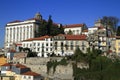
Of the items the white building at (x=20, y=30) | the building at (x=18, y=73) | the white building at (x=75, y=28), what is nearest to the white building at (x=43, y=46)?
the white building at (x=20, y=30)

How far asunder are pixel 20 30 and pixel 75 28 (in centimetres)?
1796

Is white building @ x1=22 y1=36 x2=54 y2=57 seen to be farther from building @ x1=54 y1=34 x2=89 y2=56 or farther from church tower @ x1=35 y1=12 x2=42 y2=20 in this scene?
church tower @ x1=35 y1=12 x2=42 y2=20

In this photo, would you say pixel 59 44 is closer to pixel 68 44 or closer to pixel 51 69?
Answer: pixel 68 44

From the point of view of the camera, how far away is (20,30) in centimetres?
9938

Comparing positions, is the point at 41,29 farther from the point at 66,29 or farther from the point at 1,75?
the point at 1,75

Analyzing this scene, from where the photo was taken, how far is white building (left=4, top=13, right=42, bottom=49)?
308 ft

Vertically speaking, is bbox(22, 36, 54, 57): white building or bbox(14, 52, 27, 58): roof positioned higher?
bbox(22, 36, 54, 57): white building

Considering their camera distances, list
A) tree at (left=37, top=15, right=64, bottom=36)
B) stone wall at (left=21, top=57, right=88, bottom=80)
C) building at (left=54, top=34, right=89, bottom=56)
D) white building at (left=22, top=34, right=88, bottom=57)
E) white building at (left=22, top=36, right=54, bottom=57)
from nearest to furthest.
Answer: stone wall at (left=21, top=57, right=88, bottom=80)
building at (left=54, top=34, right=89, bottom=56)
white building at (left=22, top=34, right=88, bottom=57)
white building at (left=22, top=36, right=54, bottom=57)
tree at (left=37, top=15, right=64, bottom=36)

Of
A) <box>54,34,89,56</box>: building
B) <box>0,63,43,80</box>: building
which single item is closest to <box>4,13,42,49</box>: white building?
<box>54,34,89,56</box>: building

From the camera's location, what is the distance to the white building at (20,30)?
308ft

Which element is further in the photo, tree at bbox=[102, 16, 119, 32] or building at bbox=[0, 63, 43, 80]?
tree at bbox=[102, 16, 119, 32]

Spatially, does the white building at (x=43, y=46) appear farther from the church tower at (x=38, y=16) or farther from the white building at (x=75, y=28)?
the church tower at (x=38, y=16)

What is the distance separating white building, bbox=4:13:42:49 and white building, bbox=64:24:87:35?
29.5 feet

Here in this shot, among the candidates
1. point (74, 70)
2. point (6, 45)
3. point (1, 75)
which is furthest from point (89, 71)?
point (6, 45)
